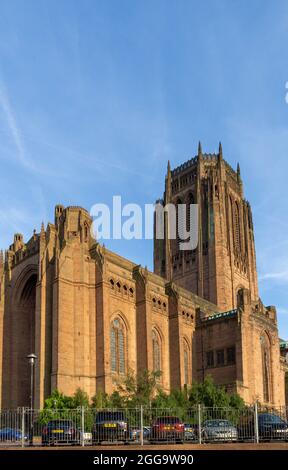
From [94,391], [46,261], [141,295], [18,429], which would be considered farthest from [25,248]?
[18,429]

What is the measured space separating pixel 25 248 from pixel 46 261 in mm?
6553

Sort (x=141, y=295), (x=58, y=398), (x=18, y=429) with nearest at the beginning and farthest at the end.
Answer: (x=18, y=429), (x=58, y=398), (x=141, y=295)

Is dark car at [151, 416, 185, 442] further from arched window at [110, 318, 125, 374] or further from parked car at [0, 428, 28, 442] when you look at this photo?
arched window at [110, 318, 125, 374]

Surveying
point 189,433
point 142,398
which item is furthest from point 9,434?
point 142,398

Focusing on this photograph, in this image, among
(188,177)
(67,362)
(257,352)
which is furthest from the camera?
(188,177)

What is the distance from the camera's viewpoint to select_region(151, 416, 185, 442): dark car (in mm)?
21547

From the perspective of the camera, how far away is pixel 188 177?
284 feet

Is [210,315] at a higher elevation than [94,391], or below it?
higher

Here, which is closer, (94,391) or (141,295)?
(94,391)

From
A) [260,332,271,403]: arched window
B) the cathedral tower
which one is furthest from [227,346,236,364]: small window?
the cathedral tower

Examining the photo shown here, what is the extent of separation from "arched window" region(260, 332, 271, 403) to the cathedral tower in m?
10.1

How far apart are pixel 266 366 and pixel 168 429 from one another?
44692 mm

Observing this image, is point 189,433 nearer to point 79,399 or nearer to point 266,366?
point 79,399

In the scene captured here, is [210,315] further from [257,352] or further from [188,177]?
[188,177]
